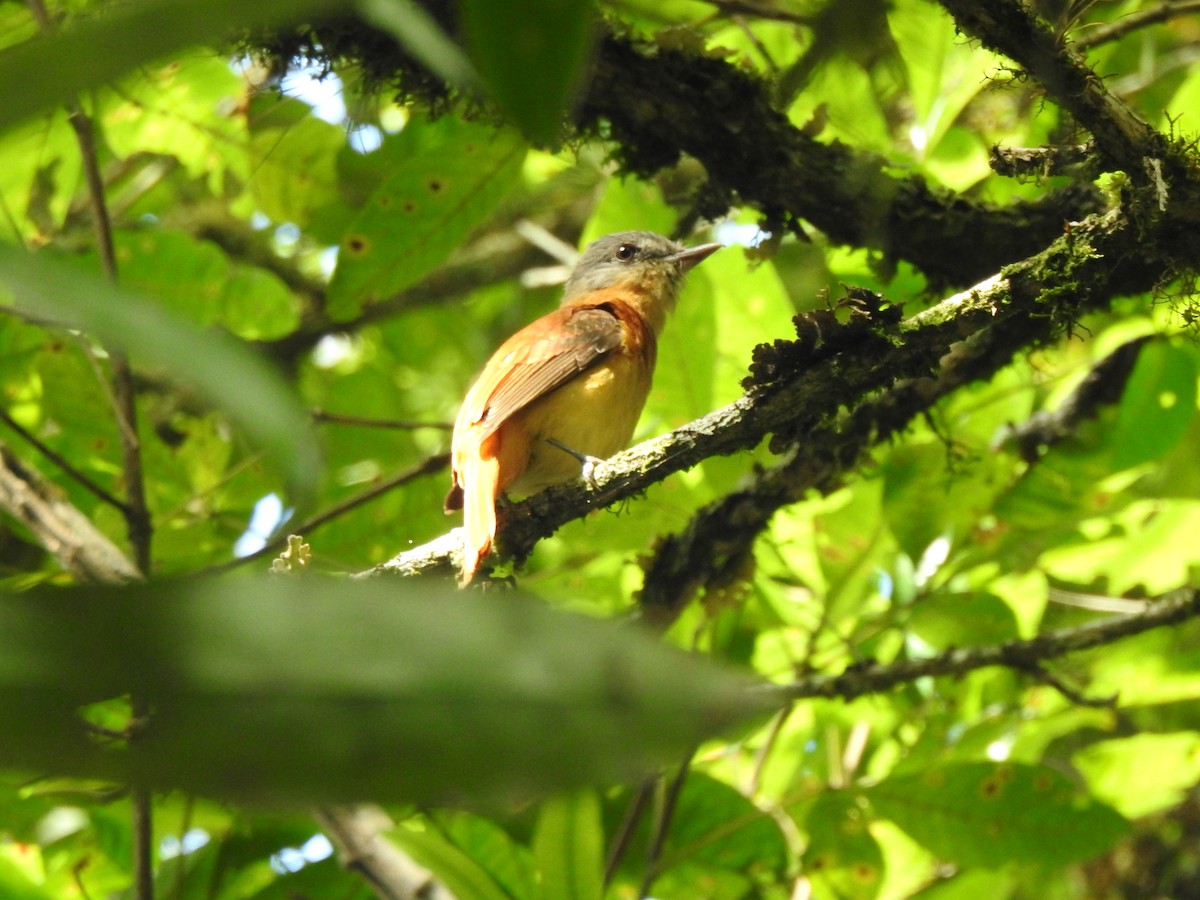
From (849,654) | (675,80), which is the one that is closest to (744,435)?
(675,80)

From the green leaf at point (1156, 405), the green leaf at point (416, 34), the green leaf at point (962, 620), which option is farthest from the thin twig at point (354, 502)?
the green leaf at point (416, 34)

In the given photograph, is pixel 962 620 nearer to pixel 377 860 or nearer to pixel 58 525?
pixel 377 860

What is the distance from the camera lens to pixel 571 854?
2867 millimetres

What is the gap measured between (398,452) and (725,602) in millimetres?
1910

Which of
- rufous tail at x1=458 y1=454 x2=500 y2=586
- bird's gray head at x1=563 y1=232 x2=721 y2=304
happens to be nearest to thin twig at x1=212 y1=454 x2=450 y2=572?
rufous tail at x1=458 y1=454 x2=500 y2=586

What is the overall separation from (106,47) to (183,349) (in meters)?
0.16

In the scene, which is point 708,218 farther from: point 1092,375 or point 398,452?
point 398,452

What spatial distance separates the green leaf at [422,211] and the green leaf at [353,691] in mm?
3280

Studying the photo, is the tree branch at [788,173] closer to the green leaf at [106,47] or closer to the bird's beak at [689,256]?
the bird's beak at [689,256]

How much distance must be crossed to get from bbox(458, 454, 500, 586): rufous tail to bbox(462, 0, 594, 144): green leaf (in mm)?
2377

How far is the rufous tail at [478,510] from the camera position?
3068mm

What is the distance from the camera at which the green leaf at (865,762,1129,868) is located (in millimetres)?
3443

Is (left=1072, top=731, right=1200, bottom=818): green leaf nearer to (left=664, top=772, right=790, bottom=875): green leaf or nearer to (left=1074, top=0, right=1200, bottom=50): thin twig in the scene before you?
(left=664, top=772, right=790, bottom=875): green leaf

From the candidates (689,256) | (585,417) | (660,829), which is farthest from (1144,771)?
(689,256)
